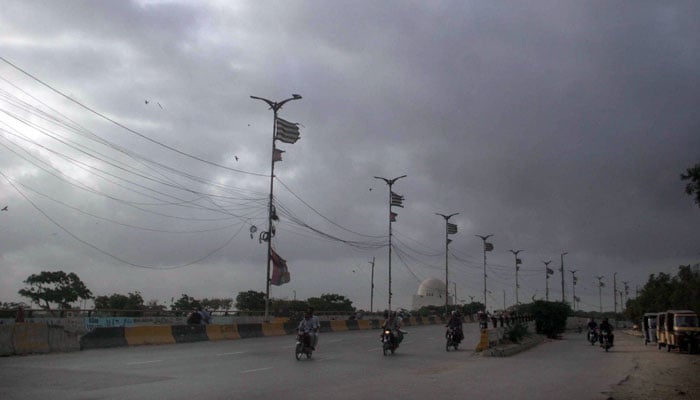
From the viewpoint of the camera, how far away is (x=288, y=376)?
15.4m

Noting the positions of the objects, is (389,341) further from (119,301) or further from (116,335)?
(119,301)

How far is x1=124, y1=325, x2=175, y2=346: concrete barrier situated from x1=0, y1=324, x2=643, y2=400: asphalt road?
2.74 m

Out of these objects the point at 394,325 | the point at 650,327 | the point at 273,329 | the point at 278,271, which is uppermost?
the point at 278,271

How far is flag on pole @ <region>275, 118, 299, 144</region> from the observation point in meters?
41.7

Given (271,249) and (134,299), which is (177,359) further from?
(134,299)

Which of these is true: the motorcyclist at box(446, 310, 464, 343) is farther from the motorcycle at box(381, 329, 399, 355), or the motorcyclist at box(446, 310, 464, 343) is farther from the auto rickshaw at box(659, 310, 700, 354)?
the auto rickshaw at box(659, 310, 700, 354)

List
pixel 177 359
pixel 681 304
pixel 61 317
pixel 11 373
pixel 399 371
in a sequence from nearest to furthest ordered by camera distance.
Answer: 1. pixel 11 373
2. pixel 399 371
3. pixel 177 359
4. pixel 61 317
5. pixel 681 304

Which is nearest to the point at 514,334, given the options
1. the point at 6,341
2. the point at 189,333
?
the point at 189,333

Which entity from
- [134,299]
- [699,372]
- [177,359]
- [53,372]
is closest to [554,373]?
[699,372]

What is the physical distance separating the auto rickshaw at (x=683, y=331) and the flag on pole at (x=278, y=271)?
2245cm

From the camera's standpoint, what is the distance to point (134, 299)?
7112 centimetres

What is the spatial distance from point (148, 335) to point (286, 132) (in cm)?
1823

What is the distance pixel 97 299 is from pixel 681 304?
59797 mm

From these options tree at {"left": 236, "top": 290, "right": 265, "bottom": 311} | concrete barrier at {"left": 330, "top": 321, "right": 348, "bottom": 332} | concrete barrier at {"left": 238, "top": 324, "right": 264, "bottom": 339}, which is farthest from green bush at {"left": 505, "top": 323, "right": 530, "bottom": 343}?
tree at {"left": 236, "top": 290, "right": 265, "bottom": 311}
